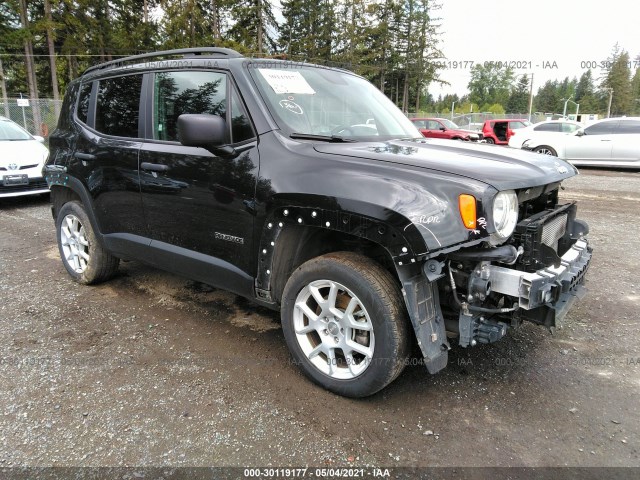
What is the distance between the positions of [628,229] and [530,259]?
5356 mm

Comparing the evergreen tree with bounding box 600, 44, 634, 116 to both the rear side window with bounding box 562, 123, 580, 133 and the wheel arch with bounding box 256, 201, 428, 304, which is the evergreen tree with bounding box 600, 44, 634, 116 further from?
the wheel arch with bounding box 256, 201, 428, 304

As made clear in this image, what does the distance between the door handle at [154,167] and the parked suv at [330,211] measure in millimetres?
13

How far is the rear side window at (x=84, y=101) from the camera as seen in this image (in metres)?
4.19

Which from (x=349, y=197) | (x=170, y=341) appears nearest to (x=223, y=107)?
(x=349, y=197)

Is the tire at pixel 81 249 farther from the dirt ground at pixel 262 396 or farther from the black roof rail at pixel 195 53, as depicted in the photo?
the black roof rail at pixel 195 53

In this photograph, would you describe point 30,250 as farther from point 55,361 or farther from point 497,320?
point 497,320

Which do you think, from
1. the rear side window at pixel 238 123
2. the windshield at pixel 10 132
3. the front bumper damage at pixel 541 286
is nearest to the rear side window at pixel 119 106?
the rear side window at pixel 238 123

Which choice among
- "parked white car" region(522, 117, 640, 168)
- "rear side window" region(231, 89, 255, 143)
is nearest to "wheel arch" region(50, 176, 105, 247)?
"rear side window" region(231, 89, 255, 143)

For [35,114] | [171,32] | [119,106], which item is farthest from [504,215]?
[171,32]

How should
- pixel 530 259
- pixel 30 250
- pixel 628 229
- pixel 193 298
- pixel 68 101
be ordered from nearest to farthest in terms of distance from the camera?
pixel 530 259 < pixel 193 298 < pixel 68 101 < pixel 30 250 < pixel 628 229

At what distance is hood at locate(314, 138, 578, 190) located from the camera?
2344 mm

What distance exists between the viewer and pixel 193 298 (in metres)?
4.19

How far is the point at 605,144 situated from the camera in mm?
12930

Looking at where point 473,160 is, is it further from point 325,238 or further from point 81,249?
point 81,249
